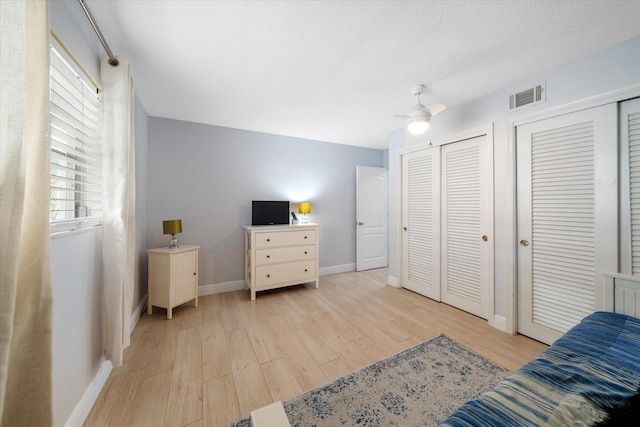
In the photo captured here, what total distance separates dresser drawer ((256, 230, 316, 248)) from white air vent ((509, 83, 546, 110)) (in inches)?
107

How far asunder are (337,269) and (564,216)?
312 cm

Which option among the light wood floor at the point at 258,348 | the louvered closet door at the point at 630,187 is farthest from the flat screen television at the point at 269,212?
the louvered closet door at the point at 630,187

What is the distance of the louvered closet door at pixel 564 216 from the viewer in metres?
1.75

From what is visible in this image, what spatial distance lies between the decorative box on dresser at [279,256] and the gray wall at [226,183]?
16.0 inches

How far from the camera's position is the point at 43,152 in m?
0.86

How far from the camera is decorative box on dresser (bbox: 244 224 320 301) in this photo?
312 cm

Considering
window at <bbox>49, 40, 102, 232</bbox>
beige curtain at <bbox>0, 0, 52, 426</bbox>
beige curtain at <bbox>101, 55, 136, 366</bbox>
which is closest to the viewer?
beige curtain at <bbox>0, 0, 52, 426</bbox>

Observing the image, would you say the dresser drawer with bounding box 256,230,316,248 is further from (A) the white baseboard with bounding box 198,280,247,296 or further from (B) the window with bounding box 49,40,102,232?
(B) the window with bounding box 49,40,102,232

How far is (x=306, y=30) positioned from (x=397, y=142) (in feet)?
7.62

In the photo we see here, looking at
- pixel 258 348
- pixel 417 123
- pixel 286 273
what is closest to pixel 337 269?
pixel 286 273

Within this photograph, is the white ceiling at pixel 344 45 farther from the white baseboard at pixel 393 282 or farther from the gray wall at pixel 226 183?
the white baseboard at pixel 393 282

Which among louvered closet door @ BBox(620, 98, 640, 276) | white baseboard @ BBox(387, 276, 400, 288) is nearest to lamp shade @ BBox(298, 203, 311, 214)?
white baseboard @ BBox(387, 276, 400, 288)

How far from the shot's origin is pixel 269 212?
3.54 m

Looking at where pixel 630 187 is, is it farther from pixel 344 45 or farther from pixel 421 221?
pixel 344 45
